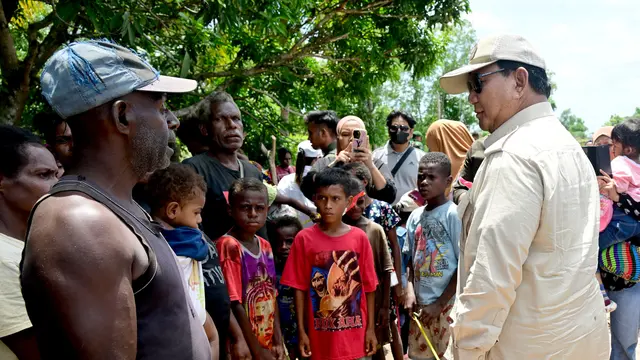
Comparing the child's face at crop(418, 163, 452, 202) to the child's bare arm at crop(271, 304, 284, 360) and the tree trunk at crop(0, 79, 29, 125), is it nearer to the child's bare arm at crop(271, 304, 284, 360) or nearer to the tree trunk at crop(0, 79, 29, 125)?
the child's bare arm at crop(271, 304, 284, 360)

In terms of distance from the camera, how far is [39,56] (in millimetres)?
6367

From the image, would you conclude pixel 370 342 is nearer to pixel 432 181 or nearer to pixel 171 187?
pixel 432 181

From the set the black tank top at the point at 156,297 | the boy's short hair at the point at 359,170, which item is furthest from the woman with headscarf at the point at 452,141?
the black tank top at the point at 156,297

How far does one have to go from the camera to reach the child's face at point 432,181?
4199 millimetres

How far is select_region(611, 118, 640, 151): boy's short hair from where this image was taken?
4.55 meters

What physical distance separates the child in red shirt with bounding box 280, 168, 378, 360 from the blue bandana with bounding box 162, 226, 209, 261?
1036mm

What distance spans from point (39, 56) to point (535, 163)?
5.97 metres

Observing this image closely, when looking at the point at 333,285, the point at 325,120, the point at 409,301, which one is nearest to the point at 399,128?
the point at 325,120

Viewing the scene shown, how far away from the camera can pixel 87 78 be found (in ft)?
4.55

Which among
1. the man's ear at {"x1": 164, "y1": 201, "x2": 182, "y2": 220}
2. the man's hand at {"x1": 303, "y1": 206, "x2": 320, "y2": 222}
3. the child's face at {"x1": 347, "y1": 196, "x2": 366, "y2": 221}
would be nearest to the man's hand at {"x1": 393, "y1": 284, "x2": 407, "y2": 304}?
the child's face at {"x1": 347, "y1": 196, "x2": 366, "y2": 221}

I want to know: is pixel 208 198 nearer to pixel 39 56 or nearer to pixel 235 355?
pixel 235 355

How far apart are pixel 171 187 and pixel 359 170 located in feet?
5.77

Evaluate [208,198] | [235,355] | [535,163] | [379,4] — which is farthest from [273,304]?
[379,4]

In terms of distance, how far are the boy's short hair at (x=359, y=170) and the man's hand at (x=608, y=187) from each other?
1695mm
